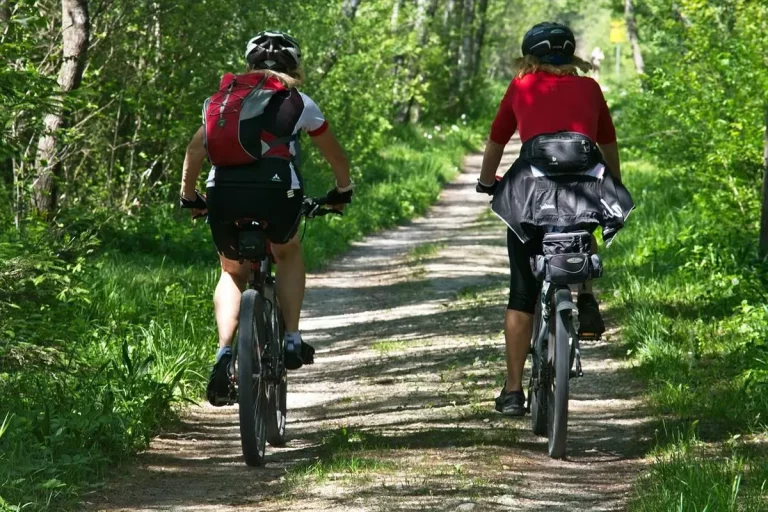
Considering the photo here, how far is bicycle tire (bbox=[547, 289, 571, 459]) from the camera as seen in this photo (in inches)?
209

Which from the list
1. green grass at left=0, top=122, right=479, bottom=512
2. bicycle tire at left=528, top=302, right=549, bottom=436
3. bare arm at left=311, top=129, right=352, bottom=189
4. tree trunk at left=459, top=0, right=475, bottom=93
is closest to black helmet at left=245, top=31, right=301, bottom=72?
bare arm at left=311, top=129, right=352, bottom=189

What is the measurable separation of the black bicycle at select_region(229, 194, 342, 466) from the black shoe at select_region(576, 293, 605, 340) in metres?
1.28

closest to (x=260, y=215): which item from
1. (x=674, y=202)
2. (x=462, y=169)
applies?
(x=674, y=202)

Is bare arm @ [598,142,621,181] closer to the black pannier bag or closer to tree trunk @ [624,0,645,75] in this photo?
the black pannier bag

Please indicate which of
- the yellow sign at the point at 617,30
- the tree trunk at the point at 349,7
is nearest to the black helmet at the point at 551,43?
the tree trunk at the point at 349,7

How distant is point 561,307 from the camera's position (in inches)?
210

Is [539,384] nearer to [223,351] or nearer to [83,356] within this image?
[223,351]

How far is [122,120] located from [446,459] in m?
8.99

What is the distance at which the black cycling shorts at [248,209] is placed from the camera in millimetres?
5312

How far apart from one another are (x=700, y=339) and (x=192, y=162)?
406 centimetres

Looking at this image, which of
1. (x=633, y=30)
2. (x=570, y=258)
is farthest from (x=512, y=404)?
(x=633, y=30)

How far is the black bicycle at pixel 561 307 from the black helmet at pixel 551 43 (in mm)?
875

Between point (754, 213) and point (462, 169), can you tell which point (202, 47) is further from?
point (462, 169)

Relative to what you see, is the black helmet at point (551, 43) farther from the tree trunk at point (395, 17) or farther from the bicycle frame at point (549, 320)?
the tree trunk at point (395, 17)
